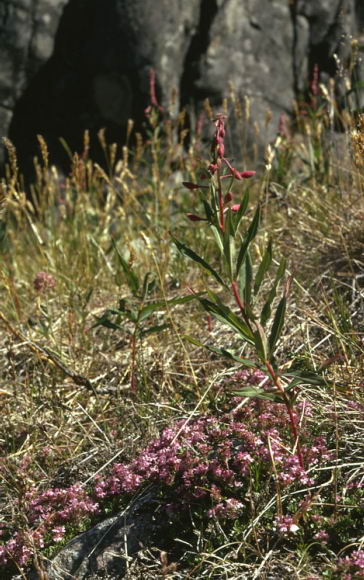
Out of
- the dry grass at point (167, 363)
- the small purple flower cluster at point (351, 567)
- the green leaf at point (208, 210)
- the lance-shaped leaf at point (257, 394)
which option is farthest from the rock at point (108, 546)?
→ the green leaf at point (208, 210)

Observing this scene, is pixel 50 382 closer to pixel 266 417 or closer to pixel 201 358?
pixel 201 358

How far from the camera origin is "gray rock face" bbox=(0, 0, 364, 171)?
588 cm

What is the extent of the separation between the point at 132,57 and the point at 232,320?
168 inches

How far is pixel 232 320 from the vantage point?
2.18 meters

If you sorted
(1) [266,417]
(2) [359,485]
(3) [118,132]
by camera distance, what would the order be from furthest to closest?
(3) [118,132]
(1) [266,417]
(2) [359,485]

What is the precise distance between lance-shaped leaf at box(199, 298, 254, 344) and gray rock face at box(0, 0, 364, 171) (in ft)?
13.4

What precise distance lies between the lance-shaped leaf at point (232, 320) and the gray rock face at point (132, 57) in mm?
4075

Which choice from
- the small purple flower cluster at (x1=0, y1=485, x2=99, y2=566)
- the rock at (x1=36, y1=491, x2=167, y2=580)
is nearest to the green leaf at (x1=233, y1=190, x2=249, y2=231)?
the rock at (x1=36, y1=491, x2=167, y2=580)

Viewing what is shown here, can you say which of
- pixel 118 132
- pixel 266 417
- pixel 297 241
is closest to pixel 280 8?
pixel 118 132

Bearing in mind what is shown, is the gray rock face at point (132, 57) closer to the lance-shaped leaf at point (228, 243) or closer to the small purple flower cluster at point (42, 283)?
the small purple flower cluster at point (42, 283)

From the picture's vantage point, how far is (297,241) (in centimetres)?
380

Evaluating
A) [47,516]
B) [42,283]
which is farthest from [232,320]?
[42,283]

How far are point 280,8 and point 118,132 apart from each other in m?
1.95

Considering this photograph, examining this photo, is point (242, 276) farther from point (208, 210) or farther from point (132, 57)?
point (132, 57)
